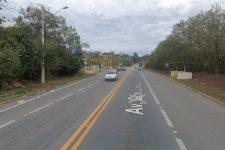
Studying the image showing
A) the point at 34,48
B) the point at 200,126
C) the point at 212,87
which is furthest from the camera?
the point at 34,48

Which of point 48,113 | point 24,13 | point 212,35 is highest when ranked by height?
point 24,13

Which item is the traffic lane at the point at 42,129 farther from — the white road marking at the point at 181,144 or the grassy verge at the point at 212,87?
the grassy verge at the point at 212,87

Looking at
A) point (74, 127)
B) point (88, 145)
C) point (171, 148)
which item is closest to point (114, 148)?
point (88, 145)

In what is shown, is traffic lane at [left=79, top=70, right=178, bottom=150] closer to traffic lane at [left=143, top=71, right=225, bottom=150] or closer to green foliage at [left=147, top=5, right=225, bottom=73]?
traffic lane at [left=143, top=71, right=225, bottom=150]

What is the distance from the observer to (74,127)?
11461mm

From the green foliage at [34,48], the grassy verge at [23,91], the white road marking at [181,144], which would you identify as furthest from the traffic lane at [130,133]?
the green foliage at [34,48]

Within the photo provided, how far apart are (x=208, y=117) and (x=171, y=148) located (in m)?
5.94

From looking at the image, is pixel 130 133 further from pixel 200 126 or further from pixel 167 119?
pixel 167 119

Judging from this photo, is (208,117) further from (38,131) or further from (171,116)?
(38,131)

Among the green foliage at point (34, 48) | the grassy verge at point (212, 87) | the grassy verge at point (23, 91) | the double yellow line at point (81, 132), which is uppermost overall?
the green foliage at point (34, 48)

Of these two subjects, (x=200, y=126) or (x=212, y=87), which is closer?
(x=200, y=126)

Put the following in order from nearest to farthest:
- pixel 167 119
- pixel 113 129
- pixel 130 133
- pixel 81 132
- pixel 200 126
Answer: pixel 130 133 → pixel 81 132 → pixel 113 129 → pixel 200 126 → pixel 167 119

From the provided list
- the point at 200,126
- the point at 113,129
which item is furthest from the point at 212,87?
the point at 113,129

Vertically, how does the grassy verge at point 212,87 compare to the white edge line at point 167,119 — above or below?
below
